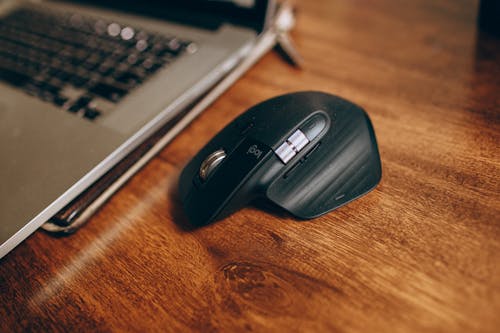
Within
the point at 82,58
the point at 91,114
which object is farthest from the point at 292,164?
the point at 82,58

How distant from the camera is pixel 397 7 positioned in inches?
23.8

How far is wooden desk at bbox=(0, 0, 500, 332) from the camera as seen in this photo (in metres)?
0.27

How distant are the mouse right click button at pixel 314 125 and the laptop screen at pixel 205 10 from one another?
0.23m

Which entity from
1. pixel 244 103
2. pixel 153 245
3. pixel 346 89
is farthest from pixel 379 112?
pixel 153 245

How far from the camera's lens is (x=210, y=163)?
32 cm

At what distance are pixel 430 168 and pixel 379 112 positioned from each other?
98mm

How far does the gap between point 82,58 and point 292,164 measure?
38 centimetres

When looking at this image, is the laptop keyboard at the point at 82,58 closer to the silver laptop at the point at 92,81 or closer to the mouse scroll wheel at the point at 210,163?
the silver laptop at the point at 92,81

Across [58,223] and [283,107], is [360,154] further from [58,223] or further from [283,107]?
[58,223]

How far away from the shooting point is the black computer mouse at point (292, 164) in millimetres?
305

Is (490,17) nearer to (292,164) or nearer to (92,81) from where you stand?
(292,164)

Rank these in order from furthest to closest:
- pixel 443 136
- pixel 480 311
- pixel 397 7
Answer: pixel 397 7 → pixel 443 136 → pixel 480 311

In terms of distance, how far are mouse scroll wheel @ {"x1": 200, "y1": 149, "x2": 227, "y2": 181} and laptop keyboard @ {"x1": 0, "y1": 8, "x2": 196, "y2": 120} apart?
17 centimetres

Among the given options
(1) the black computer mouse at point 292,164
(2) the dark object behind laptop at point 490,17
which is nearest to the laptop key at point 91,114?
(1) the black computer mouse at point 292,164
